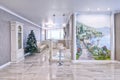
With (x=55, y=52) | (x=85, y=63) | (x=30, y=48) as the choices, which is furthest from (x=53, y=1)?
Answer: (x=30, y=48)

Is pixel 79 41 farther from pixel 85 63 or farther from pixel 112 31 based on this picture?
pixel 112 31

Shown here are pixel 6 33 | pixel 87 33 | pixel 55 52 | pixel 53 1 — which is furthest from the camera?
pixel 55 52

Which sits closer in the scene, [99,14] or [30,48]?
[99,14]

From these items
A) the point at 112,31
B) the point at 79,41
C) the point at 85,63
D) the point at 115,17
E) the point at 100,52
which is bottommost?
the point at 85,63

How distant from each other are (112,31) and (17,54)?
5139 mm

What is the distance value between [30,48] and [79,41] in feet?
14.3

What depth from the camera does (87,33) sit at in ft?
26.0

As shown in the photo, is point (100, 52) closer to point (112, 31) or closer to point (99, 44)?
point (99, 44)

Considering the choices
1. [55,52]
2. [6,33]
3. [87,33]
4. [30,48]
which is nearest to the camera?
[6,33]

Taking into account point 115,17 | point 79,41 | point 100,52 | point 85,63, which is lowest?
point 85,63

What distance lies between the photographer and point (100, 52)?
7.97 metres

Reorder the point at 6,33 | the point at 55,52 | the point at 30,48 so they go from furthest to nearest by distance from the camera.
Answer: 1. the point at 30,48
2. the point at 55,52
3. the point at 6,33

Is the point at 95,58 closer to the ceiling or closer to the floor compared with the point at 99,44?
closer to the floor

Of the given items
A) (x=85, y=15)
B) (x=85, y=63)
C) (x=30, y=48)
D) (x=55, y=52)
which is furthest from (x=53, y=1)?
(x=30, y=48)
